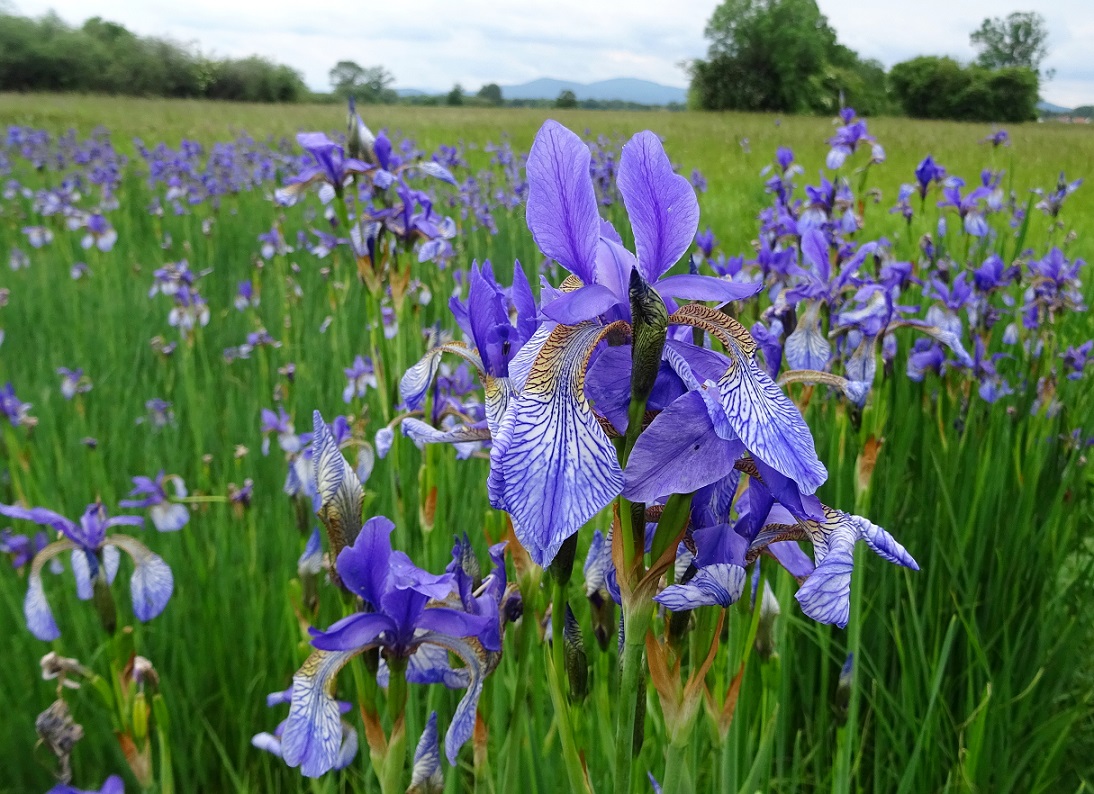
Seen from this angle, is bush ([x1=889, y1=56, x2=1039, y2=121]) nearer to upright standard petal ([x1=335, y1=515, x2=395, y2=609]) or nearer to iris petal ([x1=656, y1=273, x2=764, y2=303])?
iris petal ([x1=656, y1=273, x2=764, y2=303])

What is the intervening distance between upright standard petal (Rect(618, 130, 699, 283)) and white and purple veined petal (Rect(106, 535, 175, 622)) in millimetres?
1138

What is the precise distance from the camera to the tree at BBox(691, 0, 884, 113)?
35.9 meters

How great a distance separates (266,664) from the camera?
2055 mm

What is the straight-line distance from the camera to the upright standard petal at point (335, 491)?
815 millimetres

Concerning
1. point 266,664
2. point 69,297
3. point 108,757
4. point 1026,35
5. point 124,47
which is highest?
point 1026,35

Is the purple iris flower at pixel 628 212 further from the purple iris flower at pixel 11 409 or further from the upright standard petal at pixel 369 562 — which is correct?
the purple iris flower at pixel 11 409

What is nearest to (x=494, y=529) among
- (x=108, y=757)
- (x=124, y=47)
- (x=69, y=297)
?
(x=108, y=757)

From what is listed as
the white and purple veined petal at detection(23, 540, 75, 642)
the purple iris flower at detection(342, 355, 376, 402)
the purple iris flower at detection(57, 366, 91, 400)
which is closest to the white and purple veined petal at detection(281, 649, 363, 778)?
the white and purple veined petal at detection(23, 540, 75, 642)

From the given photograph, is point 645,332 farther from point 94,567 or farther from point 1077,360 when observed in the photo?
point 1077,360

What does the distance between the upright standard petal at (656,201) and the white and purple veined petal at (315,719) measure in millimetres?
515

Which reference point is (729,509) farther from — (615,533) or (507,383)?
(507,383)

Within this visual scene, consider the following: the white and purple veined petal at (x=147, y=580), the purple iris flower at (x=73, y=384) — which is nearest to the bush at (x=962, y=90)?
the purple iris flower at (x=73, y=384)

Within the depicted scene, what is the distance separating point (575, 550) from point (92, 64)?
125 feet

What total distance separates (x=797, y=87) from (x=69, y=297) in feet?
123
